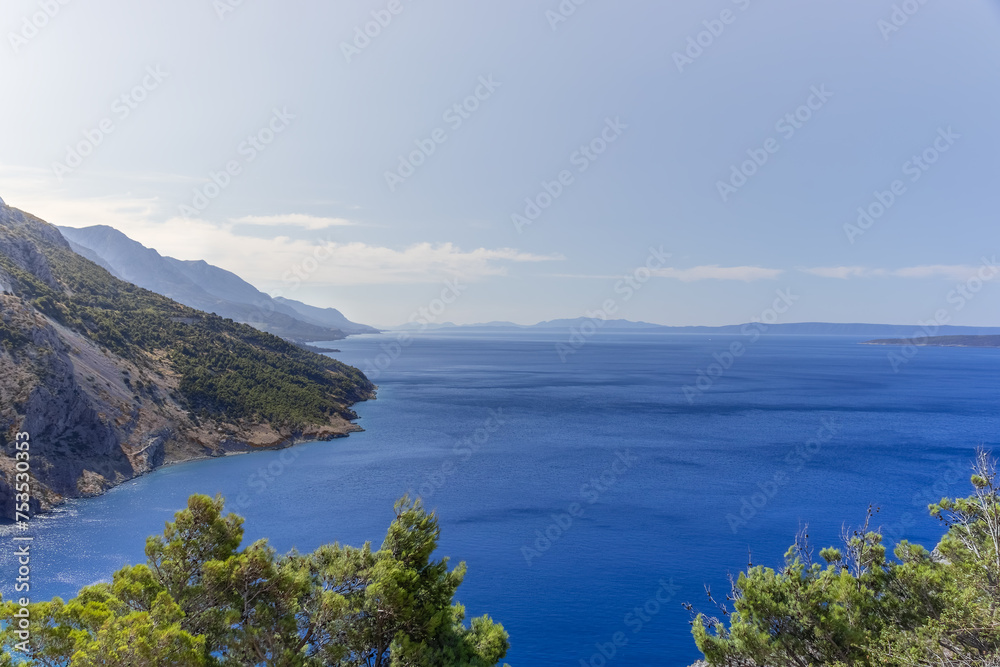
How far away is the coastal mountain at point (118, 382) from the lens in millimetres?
55938

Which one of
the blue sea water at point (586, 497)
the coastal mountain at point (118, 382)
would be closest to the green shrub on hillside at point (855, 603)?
the blue sea water at point (586, 497)

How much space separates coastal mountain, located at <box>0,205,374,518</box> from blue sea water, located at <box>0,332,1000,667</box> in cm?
411

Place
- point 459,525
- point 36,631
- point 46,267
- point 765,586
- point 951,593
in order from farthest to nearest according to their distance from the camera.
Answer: point 46,267
point 459,525
point 765,586
point 951,593
point 36,631

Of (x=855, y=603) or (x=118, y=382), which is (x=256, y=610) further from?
(x=118, y=382)

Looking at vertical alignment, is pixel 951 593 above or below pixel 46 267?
below

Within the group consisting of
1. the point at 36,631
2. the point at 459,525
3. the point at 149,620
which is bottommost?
the point at 36,631

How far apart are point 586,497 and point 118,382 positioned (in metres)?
58.0

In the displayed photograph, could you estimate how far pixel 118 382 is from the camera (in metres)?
69.6

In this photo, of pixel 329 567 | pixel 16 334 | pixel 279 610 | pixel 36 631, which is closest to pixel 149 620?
pixel 36 631

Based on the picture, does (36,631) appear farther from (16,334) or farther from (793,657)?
(16,334)

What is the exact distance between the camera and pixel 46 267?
85375 mm

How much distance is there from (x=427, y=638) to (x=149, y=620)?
959 centimetres

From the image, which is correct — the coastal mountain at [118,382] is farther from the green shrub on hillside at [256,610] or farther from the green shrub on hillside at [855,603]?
the green shrub on hillside at [855,603]

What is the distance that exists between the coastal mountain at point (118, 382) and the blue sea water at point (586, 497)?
13.5 ft
